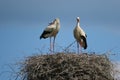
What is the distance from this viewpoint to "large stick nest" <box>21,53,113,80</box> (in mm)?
15055

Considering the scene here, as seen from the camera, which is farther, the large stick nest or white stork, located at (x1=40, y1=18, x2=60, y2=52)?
white stork, located at (x1=40, y1=18, x2=60, y2=52)

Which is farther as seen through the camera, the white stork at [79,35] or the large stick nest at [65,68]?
the white stork at [79,35]

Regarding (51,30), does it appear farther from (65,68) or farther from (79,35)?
(65,68)

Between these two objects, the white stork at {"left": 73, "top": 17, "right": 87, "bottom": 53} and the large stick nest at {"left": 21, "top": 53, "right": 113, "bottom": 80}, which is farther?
the white stork at {"left": 73, "top": 17, "right": 87, "bottom": 53}

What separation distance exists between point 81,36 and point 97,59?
7.00 ft

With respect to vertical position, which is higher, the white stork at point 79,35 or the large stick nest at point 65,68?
the white stork at point 79,35

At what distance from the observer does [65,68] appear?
49.6 feet

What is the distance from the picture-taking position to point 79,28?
17.7 m

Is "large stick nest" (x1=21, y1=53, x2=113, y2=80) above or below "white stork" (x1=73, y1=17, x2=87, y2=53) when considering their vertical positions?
below

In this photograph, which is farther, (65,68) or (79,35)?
(79,35)

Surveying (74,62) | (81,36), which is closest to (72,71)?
(74,62)

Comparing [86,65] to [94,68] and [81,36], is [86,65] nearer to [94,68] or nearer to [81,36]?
[94,68]

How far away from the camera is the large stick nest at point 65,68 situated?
593 inches

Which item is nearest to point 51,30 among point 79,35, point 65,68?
point 79,35
